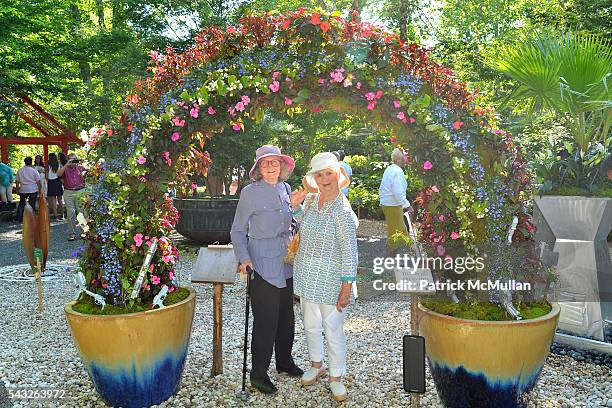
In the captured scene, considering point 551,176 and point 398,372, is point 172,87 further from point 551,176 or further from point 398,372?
point 551,176

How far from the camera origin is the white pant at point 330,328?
131 inches

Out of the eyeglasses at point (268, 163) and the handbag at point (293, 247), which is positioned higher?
the eyeglasses at point (268, 163)

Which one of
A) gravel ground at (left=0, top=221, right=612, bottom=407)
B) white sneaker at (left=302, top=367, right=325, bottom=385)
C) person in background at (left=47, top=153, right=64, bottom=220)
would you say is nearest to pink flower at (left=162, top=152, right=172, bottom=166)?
gravel ground at (left=0, top=221, right=612, bottom=407)

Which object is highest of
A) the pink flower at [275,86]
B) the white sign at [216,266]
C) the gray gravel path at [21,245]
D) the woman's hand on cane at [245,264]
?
the pink flower at [275,86]

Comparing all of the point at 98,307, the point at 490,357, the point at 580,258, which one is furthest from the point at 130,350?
the point at 580,258

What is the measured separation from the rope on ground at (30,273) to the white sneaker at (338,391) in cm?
481

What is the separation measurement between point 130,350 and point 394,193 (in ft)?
14.1

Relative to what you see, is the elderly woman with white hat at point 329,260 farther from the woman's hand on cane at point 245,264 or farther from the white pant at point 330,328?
the woman's hand on cane at point 245,264

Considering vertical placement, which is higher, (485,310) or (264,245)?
(264,245)

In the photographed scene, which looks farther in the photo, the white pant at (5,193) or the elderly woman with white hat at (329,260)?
the white pant at (5,193)

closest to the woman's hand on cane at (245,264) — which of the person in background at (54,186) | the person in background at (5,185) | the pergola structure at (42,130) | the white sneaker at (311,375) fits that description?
the white sneaker at (311,375)

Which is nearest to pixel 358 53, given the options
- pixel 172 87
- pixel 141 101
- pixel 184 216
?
pixel 172 87

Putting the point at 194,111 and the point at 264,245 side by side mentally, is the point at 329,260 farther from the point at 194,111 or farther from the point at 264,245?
the point at 194,111

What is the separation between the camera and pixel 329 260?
3.29 meters
